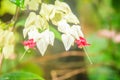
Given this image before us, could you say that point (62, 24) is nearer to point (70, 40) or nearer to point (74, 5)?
point (70, 40)

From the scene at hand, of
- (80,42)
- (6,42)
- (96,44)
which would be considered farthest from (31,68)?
(80,42)

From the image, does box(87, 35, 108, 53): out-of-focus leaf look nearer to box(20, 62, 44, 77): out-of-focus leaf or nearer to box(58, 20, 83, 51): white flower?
box(20, 62, 44, 77): out-of-focus leaf

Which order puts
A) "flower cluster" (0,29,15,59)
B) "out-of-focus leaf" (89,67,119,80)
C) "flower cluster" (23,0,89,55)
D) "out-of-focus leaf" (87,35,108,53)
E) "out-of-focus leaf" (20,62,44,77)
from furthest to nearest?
"out-of-focus leaf" (87,35,108,53) < "out-of-focus leaf" (89,67,119,80) < "out-of-focus leaf" (20,62,44,77) < "flower cluster" (0,29,15,59) < "flower cluster" (23,0,89,55)

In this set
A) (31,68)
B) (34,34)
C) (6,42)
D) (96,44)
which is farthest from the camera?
(96,44)

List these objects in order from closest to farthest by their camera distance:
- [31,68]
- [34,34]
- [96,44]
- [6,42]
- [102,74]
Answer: [34,34], [6,42], [31,68], [102,74], [96,44]

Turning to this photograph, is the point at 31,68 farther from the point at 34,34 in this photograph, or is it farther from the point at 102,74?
the point at 34,34

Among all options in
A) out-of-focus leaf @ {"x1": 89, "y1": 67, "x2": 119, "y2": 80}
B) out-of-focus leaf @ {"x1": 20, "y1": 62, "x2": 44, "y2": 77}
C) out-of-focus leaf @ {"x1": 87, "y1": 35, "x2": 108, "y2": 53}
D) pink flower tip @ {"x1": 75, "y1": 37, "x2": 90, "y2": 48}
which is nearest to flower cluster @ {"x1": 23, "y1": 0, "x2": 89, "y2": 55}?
pink flower tip @ {"x1": 75, "y1": 37, "x2": 90, "y2": 48}

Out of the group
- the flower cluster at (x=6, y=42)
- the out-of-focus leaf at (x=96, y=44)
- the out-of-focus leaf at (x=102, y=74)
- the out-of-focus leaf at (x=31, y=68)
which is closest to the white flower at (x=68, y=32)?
the flower cluster at (x=6, y=42)

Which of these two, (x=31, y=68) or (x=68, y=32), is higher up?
(x=68, y=32)

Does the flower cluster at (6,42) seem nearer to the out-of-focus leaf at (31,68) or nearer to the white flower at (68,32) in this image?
the white flower at (68,32)

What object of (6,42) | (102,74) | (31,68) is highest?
(6,42)
